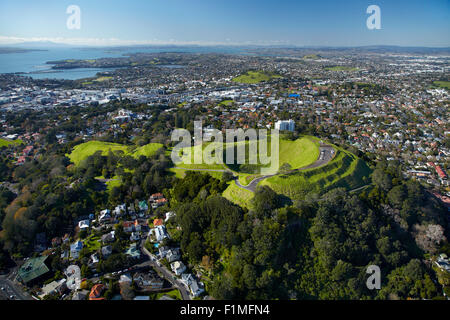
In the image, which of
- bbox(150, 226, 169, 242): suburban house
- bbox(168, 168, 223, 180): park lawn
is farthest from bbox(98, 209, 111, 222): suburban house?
bbox(168, 168, 223, 180): park lawn

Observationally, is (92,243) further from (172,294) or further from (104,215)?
(172,294)

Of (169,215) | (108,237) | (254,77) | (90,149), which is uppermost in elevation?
(254,77)

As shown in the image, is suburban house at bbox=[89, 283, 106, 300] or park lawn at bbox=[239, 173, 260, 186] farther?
park lawn at bbox=[239, 173, 260, 186]

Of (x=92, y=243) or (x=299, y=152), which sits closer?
(x=92, y=243)

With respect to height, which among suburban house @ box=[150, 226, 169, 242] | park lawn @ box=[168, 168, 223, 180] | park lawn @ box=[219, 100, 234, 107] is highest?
park lawn @ box=[219, 100, 234, 107]

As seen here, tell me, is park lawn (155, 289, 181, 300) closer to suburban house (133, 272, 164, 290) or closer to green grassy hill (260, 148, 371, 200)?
suburban house (133, 272, 164, 290)

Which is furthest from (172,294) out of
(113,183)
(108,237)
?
(113,183)
